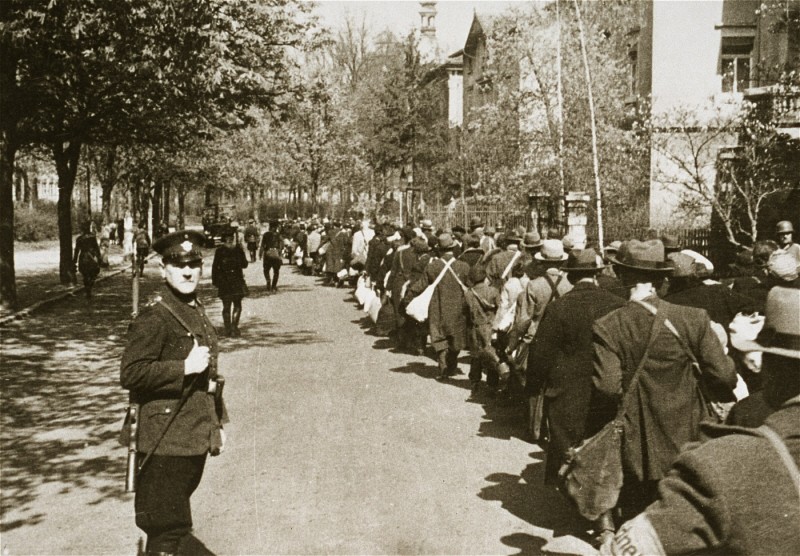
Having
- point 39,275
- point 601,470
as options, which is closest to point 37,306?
point 39,275

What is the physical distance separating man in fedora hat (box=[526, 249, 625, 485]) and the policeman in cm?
239

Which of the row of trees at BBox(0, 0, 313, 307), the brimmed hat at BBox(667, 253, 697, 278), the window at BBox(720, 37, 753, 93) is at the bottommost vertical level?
the brimmed hat at BBox(667, 253, 697, 278)

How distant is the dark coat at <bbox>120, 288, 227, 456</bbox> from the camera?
4633 millimetres

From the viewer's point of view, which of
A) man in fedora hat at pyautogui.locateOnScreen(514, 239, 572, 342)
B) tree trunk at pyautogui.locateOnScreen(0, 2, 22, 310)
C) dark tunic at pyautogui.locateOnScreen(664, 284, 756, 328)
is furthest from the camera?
tree trunk at pyautogui.locateOnScreen(0, 2, 22, 310)

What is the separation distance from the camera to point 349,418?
9.62m

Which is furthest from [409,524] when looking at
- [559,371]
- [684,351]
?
[684,351]

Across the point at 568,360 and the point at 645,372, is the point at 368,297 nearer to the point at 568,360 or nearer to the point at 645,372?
the point at 568,360

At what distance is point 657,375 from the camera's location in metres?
4.76

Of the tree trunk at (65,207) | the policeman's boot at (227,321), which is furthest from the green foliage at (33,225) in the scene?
the policeman's boot at (227,321)

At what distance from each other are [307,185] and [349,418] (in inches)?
2006

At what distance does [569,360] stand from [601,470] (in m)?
1.39

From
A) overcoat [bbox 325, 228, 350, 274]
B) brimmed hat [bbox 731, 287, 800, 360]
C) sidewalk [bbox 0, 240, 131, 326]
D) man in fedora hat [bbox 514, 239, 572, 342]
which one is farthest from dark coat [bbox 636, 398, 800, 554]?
overcoat [bbox 325, 228, 350, 274]

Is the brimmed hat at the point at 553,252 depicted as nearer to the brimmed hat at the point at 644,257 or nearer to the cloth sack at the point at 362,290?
the brimmed hat at the point at 644,257

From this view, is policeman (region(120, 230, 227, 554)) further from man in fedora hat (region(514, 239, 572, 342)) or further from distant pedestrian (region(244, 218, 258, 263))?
distant pedestrian (region(244, 218, 258, 263))
